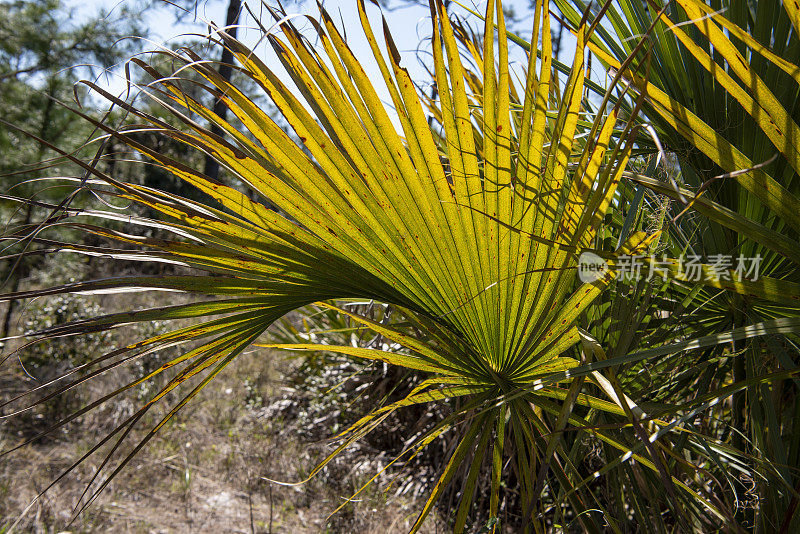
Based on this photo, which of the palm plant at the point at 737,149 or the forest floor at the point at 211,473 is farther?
the forest floor at the point at 211,473

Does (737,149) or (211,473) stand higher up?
(737,149)

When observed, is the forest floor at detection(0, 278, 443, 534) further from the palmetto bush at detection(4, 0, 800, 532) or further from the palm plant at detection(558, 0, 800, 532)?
the palm plant at detection(558, 0, 800, 532)

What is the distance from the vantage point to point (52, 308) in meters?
4.60

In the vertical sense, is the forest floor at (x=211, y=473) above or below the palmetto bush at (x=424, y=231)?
below

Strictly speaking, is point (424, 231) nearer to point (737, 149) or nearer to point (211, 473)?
point (737, 149)

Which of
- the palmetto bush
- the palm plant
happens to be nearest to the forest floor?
the palmetto bush

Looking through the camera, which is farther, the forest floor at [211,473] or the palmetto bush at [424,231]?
the forest floor at [211,473]

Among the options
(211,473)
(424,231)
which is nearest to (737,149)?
(424,231)

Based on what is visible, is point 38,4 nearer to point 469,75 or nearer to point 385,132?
point 469,75

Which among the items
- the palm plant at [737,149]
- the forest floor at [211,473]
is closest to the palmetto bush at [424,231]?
the palm plant at [737,149]

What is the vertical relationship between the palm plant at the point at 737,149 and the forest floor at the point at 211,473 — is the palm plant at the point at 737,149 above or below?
above

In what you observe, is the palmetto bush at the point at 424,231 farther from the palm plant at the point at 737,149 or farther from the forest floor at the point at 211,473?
the forest floor at the point at 211,473

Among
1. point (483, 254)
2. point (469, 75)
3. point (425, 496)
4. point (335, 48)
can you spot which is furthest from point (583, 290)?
point (425, 496)

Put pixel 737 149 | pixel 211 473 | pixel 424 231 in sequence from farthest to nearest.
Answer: pixel 211 473 < pixel 424 231 < pixel 737 149
